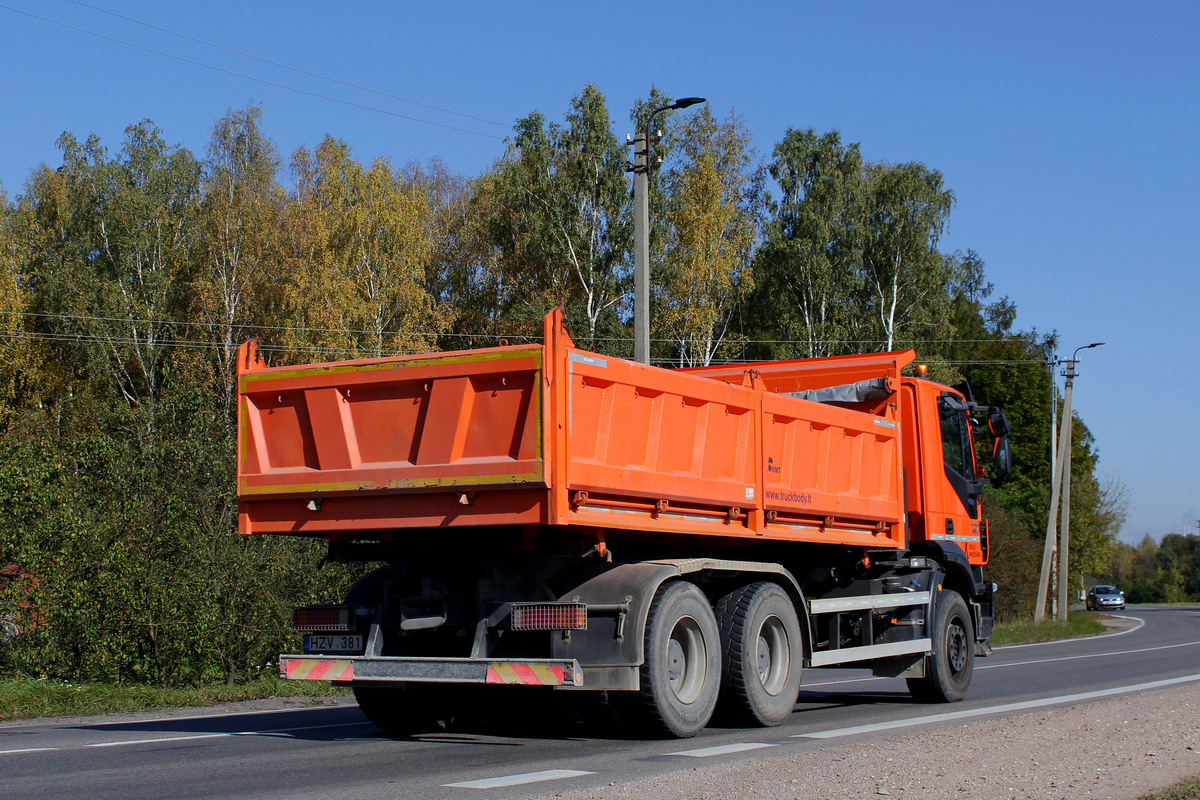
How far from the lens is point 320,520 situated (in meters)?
8.20

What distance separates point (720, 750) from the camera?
7.62 meters

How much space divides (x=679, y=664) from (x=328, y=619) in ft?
8.37

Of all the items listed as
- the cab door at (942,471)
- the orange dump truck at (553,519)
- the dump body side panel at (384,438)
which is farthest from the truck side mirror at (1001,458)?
the dump body side panel at (384,438)

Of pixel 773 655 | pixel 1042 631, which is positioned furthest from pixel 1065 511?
pixel 773 655

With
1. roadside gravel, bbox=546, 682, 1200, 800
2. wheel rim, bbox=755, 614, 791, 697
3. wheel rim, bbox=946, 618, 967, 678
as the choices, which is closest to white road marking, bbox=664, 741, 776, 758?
roadside gravel, bbox=546, 682, 1200, 800

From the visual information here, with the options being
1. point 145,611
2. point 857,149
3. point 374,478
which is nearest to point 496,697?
point 374,478

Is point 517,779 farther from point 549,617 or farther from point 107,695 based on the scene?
point 107,695

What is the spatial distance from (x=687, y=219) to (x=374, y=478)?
34.4m

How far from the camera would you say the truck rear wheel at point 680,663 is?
25.4 feet

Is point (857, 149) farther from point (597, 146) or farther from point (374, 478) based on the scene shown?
point (374, 478)

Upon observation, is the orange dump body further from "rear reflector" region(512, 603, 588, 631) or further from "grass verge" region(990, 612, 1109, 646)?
"grass verge" region(990, 612, 1109, 646)

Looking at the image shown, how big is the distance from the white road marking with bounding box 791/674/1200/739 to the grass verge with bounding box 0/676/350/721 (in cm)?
454

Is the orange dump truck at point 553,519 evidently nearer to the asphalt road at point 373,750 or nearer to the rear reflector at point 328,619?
the rear reflector at point 328,619

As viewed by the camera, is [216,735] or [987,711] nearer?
[216,735]
